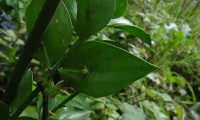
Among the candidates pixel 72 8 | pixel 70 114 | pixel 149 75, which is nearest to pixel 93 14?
pixel 72 8

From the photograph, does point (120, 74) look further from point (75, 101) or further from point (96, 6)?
point (75, 101)

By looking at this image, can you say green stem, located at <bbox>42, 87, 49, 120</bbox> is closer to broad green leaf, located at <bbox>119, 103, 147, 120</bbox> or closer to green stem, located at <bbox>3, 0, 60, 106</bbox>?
green stem, located at <bbox>3, 0, 60, 106</bbox>

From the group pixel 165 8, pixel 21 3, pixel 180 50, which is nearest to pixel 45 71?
pixel 21 3

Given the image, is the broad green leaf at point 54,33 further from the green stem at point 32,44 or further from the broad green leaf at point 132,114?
the broad green leaf at point 132,114

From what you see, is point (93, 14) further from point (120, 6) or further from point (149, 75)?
point (149, 75)

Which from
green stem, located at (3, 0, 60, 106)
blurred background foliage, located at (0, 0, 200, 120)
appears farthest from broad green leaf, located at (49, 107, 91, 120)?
green stem, located at (3, 0, 60, 106)

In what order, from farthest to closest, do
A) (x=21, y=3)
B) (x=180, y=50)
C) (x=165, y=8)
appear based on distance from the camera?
(x=165, y=8), (x=180, y=50), (x=21, y=3)

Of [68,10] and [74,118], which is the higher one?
[68,10]
